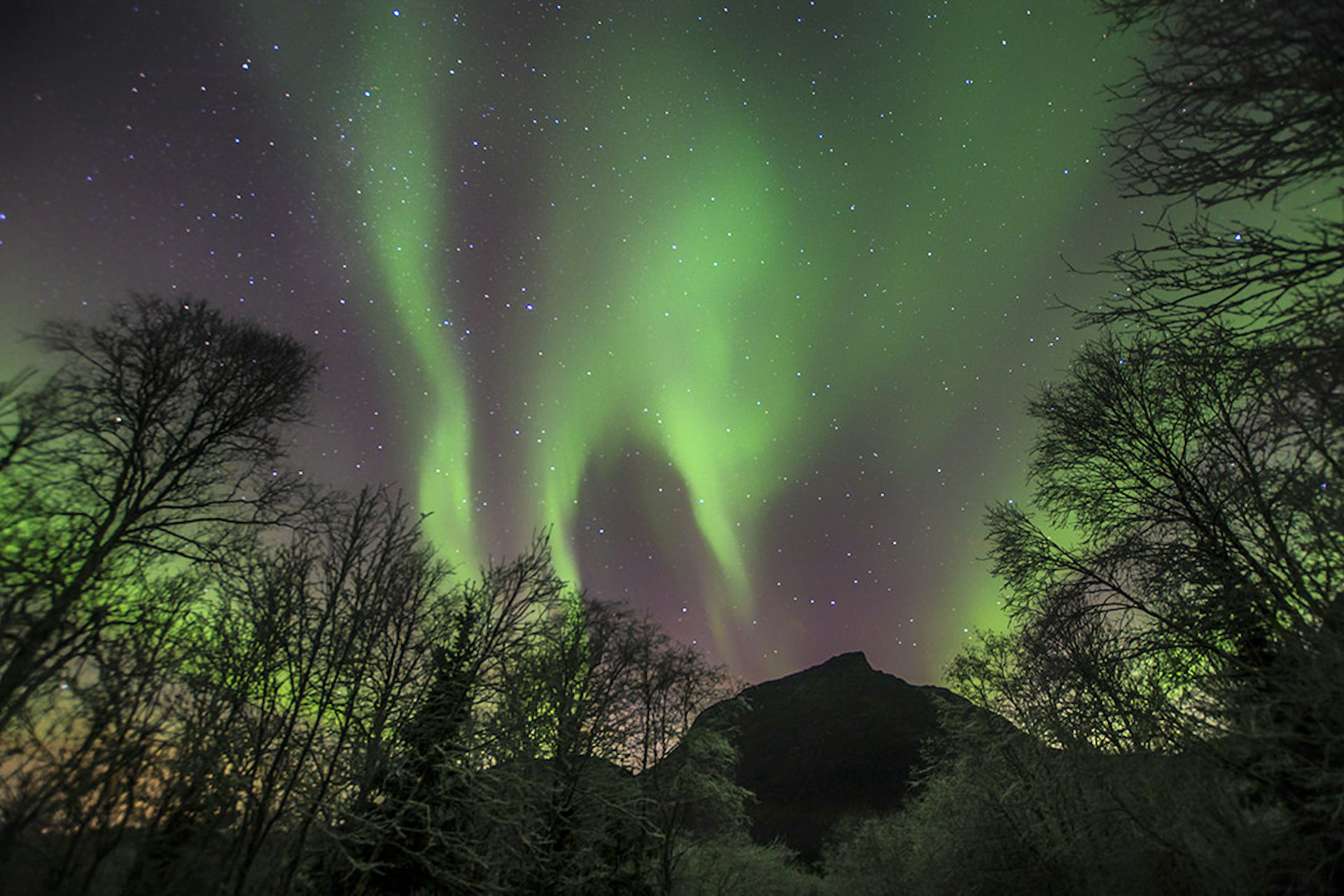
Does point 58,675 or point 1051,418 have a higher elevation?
point 1051,418

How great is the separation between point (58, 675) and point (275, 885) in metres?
3.49

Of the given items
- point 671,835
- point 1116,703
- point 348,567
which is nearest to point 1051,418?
point 1116,703

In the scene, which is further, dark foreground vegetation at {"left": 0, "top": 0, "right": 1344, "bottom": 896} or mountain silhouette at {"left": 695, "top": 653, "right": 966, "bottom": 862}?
mountain silhouette at {"left": 695, "top": 653, "right": 966, "bottom": 862}

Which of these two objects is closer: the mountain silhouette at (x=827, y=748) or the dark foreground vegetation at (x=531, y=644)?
the dark foreground vegetation at (x=531, y=644)

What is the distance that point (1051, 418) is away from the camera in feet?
27.8

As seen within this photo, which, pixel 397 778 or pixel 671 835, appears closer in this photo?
pixel 397 778

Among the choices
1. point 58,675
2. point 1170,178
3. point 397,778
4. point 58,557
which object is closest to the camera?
point 1170,178

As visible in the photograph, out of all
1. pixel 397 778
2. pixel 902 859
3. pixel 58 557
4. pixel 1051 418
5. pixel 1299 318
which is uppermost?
pixel 1051 418

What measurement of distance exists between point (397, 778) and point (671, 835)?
29.2 feet

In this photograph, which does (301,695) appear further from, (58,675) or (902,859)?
(902,859)

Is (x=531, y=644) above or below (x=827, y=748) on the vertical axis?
below

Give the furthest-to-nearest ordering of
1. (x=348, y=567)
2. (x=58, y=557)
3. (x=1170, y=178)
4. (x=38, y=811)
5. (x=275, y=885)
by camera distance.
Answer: (x=348, y=567) < (x=275, y=885) < (x=58, y=557) < (x=38, y=811) < (x=1170, y=178)

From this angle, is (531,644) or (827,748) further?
(827,748)

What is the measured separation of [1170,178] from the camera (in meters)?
3.49
